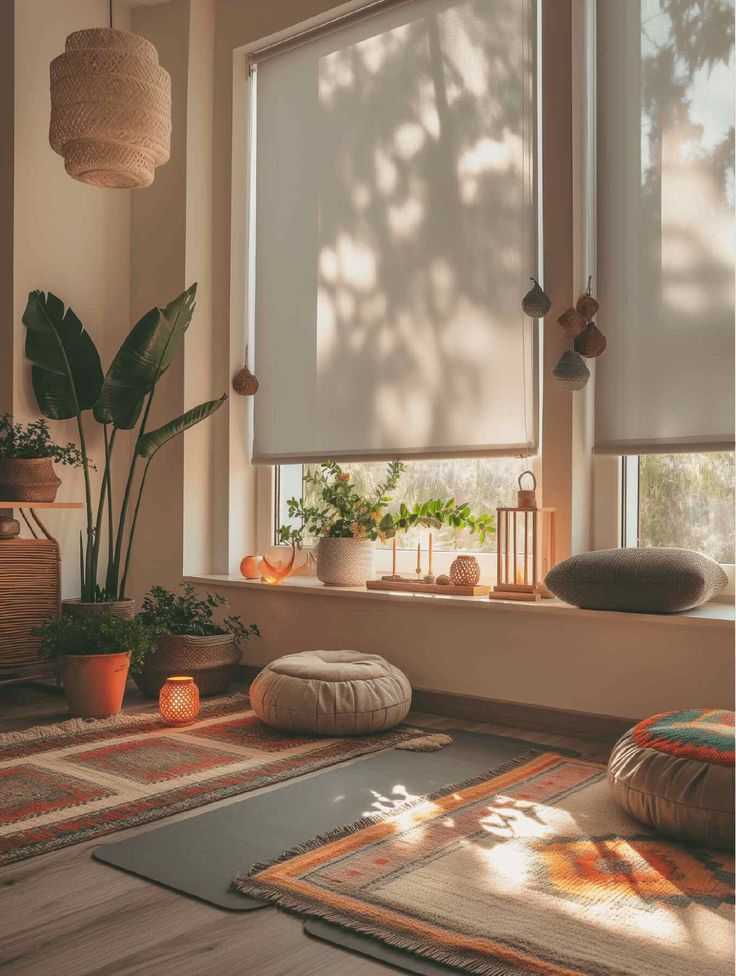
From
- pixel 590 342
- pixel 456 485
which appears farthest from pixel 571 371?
pixel 456 485

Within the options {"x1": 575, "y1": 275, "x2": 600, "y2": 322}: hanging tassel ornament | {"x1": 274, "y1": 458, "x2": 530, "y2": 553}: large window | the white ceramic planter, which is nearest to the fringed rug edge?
the white ceramic planter

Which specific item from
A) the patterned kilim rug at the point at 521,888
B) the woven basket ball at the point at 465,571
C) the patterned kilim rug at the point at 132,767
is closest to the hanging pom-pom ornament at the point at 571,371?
the woven basket ball at the point at 465,571

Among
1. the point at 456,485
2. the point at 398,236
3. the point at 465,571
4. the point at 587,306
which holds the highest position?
the point at 398,236

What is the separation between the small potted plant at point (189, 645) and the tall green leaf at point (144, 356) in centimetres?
88

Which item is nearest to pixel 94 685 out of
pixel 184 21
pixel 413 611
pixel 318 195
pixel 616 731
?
pixel 413 611

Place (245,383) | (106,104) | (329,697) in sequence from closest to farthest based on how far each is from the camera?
(329,697) < (106,104) < (245,383)

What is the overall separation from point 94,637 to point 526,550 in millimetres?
1660

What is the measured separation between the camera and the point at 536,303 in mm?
3525

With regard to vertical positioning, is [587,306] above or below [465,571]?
above

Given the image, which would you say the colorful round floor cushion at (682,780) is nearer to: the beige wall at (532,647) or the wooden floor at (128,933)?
the beige wall at (532,647)

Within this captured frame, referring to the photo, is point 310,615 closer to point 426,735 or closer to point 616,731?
point 426,735

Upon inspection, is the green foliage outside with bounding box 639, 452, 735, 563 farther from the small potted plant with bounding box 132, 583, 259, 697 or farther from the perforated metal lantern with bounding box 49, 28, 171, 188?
the perforated metal lantern with bounding box 49, 28, 171, 188

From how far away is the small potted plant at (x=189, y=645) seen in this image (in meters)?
3.88

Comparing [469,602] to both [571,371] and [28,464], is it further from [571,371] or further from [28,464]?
[28,464]
